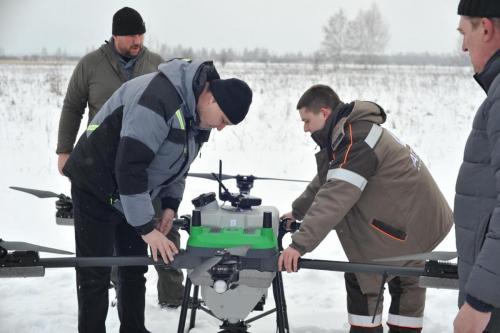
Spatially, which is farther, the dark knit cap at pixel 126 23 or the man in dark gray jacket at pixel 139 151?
the dark knit cap at pixel 126 23

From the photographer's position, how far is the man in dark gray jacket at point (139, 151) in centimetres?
257

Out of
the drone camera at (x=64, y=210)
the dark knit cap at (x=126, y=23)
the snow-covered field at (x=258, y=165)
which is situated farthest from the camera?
the snow-covered field at (x=258, y=165)

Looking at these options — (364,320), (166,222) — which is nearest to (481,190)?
(364,320)

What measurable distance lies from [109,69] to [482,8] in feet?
9.03

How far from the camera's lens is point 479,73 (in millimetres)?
1880

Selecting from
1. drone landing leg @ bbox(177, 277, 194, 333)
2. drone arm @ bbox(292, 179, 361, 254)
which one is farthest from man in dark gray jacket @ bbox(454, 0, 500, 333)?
drone landing leg @ bbox(177, 277, 194, 333)

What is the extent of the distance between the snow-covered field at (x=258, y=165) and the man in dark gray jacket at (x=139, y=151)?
1.02 meters

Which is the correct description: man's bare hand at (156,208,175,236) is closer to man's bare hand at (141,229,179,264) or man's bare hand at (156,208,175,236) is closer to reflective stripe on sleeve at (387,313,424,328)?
man's bare hand at (141,229,179,264)

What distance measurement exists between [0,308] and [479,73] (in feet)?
11.8

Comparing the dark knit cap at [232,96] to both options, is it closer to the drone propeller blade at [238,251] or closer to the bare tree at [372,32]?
the drone propeller blade at [238,251]

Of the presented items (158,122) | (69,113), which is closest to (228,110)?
(158,122)

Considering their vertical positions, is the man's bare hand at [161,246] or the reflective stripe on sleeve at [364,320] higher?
the man's bare hand at [161,246]

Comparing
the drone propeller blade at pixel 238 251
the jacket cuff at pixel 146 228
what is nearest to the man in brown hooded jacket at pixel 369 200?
the drone propeller blade at pixel 238 251

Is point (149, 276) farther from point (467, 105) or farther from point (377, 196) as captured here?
point (467, 105)
